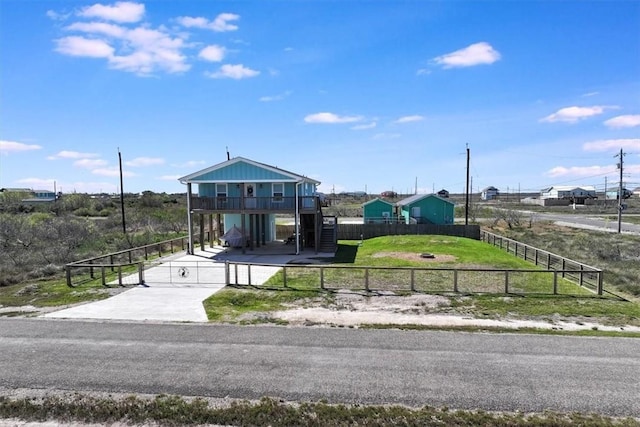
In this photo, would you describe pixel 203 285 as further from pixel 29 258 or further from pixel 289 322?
pixel 29 258

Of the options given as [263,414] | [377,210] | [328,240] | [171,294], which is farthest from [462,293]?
[377,210]

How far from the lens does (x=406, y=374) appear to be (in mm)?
7895

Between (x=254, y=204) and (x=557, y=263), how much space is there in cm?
1769

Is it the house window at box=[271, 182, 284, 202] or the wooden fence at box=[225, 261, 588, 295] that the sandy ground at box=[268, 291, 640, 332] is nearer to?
the wooden fence at box=[225, 261, 588, 295]

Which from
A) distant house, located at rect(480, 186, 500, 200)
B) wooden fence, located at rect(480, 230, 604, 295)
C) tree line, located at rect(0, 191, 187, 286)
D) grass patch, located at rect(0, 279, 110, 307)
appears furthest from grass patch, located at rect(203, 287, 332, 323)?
distant house, located at rect(480, 186, 500, 200)

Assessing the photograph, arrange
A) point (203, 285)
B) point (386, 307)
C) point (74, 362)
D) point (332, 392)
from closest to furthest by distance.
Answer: point (332, 392)
point (74, 362)
point (386, 307)
point (203, 285)

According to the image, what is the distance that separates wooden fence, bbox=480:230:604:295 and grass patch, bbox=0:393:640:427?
936 cm

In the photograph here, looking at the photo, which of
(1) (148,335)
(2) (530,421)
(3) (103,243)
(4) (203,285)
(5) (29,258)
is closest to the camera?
(2) (530,421)

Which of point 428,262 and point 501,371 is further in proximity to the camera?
point 428,262

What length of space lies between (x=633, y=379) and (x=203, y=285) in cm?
1350

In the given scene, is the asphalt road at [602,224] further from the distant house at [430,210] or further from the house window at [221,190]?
the house window at [221,190]

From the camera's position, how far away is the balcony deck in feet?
82.3

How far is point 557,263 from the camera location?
2194 centimetres

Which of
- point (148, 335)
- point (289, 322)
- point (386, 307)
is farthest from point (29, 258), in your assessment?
point (386, 307)
